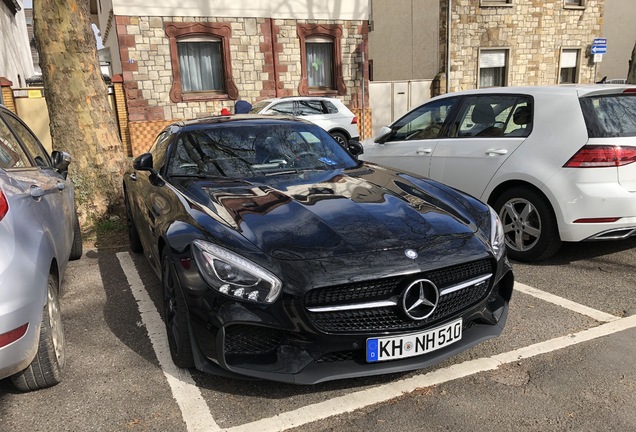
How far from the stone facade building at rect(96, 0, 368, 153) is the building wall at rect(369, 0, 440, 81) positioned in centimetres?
425

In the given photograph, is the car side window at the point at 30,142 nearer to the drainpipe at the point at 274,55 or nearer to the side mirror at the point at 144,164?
the side mirror at the point at 144,164

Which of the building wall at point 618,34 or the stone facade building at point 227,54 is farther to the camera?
the building wall at point 618,34

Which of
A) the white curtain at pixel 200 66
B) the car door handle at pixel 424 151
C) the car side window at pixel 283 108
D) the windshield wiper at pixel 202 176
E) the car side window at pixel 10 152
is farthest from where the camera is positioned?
the white curtain at pixel 200 66

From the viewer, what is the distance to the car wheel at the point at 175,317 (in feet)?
8.67

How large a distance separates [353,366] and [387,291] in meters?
0.40

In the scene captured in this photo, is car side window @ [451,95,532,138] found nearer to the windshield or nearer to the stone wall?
the windshield

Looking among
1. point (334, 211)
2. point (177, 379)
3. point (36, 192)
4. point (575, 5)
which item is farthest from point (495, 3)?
point (177, 379)

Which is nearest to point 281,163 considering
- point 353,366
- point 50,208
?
point 50,208

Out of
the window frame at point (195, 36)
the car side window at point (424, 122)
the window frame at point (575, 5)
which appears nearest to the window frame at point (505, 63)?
the window frame at point (575, 5)

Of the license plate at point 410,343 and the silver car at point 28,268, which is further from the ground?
the silver car at point 28,268

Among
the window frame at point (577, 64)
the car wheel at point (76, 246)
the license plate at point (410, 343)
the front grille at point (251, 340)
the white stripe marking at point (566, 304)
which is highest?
the window frame at point (577, 64)

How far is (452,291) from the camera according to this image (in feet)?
8.60

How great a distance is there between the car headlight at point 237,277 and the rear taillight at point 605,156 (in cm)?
308

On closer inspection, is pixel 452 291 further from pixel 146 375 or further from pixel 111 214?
pixel 111 214
